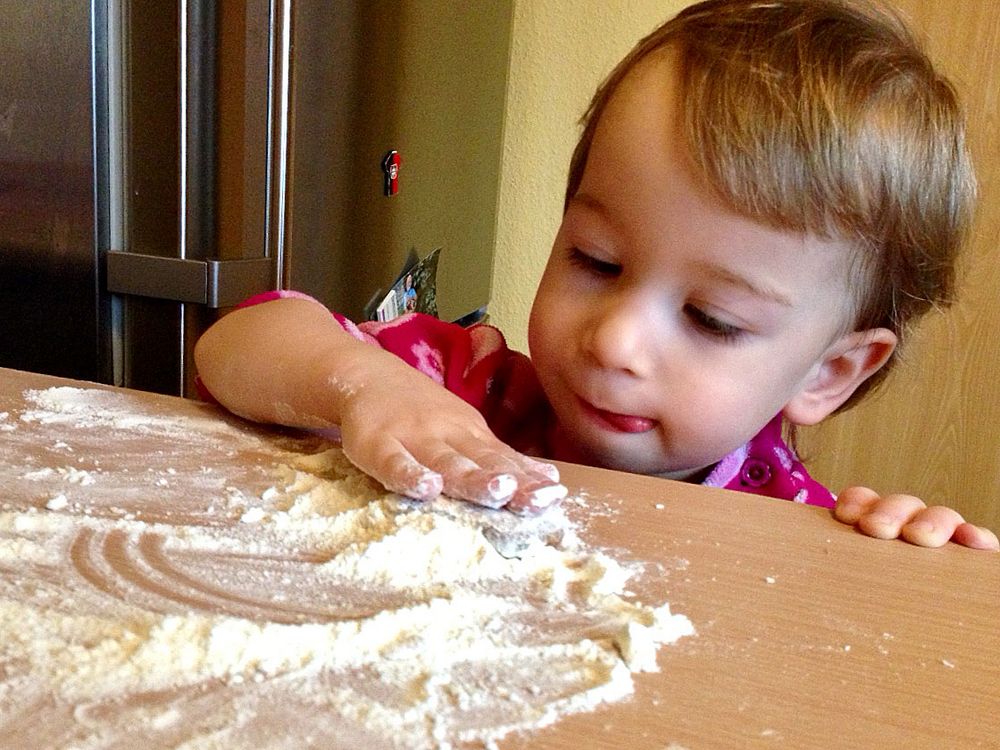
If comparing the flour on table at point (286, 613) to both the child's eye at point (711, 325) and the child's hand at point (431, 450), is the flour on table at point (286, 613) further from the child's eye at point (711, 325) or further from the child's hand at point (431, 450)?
the child's eye at point (711, 325)

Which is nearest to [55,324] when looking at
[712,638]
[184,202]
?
[184,202]

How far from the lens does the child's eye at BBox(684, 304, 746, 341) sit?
0.62m

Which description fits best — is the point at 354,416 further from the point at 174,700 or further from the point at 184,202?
the point at 184,202

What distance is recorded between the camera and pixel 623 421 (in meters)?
0.69

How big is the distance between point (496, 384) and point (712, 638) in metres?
0.56

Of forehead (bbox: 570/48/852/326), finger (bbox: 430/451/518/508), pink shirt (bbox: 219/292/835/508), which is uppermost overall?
forehead (bbox: 570/48/852/326)

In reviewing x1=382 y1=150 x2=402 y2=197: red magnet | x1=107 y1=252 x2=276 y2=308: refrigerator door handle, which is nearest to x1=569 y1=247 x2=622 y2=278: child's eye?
x1=107 y1=252 x2=276 y2=308: refrigerator door handle

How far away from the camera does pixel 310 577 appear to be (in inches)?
14.0

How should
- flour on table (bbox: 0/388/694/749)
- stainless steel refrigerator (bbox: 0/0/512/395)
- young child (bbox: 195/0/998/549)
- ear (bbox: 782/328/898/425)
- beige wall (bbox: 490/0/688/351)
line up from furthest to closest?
beige wall (bbox: 490/0/688/351) → stainless steel refrigerator (bbox: 0/0/512/395) → ear (bbox: 782/328/898/425) → young child (bbox: 195/0/998/549) → flour on table (bbox: 0/388/694/749)

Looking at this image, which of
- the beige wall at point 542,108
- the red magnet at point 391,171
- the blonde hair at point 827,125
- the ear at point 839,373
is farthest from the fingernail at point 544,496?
the beige wall at point 542,108

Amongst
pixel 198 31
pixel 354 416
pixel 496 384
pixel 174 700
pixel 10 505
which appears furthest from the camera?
pixel 198 31

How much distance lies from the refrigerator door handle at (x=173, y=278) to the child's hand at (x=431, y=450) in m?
0.54

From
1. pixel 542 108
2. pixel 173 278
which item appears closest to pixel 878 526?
pixel 173 278

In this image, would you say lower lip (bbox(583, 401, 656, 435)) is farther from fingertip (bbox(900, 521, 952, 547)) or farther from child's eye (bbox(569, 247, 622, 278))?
fingertip (bbox(900, 521, 952, 547))
